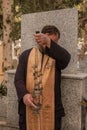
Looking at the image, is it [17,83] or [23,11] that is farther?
[23,11]

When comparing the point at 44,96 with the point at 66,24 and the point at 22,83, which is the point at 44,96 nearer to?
the point at 22,83

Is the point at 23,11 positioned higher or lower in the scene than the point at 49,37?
higher

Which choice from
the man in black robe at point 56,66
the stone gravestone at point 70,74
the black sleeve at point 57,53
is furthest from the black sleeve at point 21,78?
the stone gravestone at point 70,74

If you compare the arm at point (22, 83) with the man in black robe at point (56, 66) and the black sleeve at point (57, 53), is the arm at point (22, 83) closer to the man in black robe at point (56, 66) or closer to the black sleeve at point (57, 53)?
the man in black robe at point (56, 66)

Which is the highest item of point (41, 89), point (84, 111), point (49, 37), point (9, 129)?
point (49, 37)

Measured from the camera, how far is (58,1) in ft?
35.6

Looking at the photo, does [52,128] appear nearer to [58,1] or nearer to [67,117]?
[67,117]

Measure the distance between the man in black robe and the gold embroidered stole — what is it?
5 cm

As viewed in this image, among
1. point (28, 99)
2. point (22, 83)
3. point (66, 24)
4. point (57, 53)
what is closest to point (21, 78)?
point (22, 83)

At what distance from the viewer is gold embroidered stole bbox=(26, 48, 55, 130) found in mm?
3796

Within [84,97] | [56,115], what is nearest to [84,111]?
[84,97]

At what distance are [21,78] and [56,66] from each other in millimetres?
425

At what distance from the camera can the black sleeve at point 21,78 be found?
3641 millimetres

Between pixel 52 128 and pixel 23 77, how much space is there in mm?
699
